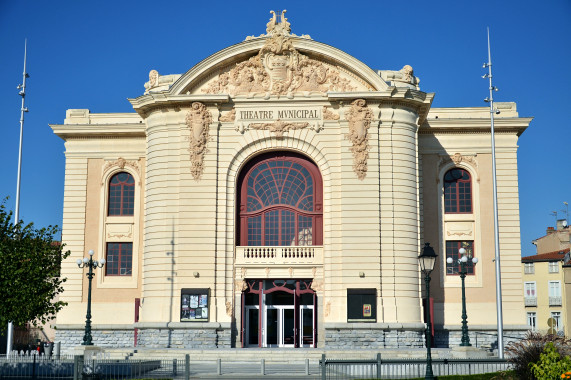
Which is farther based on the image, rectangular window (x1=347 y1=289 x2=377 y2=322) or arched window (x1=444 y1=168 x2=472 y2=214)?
arched window (x1=444 y1=168 x2=472 y2=214)

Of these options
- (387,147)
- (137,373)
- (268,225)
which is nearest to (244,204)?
(268,225)

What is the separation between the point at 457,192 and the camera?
162ft

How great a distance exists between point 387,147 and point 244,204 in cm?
866

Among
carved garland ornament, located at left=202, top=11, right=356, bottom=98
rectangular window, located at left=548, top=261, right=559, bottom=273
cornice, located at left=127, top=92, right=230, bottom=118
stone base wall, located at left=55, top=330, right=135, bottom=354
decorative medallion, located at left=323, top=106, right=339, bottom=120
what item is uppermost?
carved garland ornament, located at left=202, top=11, right=356, bottom=98

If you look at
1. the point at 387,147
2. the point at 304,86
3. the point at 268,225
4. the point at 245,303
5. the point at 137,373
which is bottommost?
the point at 137,373

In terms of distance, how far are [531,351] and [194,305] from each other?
70.6 feet

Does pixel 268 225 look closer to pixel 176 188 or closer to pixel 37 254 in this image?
pixel 176 188

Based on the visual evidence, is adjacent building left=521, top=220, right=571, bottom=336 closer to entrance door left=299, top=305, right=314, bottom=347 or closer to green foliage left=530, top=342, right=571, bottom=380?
entrance door left=299, top=305, right=314, bottom=347

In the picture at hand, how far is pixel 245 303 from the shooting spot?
145ft

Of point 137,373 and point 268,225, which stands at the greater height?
point 268,225

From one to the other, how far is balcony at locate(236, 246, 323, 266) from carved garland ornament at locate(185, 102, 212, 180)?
524cm

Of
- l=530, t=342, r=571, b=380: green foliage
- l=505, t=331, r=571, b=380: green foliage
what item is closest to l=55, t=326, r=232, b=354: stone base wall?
l=505, t=331, r=571, b=380: green foliage

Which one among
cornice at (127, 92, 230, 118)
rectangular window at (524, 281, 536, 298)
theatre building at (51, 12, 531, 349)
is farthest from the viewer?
rectangular window at (524, 281, 536, 298)

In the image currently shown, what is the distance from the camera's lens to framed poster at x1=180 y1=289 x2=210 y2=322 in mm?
42688
